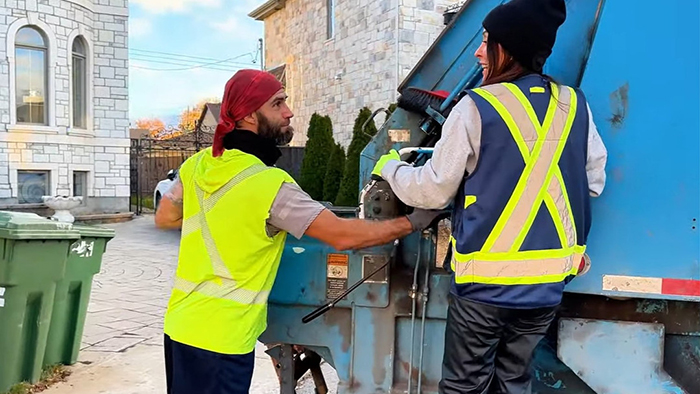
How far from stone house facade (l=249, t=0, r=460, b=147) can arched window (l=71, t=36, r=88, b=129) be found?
567 centimetres

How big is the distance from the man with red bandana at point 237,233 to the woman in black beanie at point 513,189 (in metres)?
0.29

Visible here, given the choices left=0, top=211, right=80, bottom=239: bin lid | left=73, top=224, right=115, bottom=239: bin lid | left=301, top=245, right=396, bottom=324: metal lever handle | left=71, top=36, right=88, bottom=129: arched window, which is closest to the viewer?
left=301, top=245, right=396, bottom=324: metal lever handle

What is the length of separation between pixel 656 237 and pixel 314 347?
1.28m

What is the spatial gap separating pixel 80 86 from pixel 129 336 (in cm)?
996

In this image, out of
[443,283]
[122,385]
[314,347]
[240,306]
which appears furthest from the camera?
[122,385]

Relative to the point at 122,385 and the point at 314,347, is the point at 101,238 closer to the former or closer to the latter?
the point at 122,385

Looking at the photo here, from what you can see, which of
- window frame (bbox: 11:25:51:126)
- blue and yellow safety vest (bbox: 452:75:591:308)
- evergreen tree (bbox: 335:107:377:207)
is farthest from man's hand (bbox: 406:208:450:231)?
window frame (bbox: 11:25:51:126)

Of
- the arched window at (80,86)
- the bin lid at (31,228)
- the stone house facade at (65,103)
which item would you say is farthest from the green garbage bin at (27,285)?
the arched window at (80,86)

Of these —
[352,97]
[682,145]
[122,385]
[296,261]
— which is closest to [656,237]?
[682,145]

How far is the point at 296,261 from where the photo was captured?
246 cm

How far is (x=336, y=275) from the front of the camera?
242 centimetres

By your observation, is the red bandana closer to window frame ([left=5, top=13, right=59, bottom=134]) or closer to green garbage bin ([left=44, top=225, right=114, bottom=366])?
green garbage bin ([left=44, top=225, right=114, bottom=366])

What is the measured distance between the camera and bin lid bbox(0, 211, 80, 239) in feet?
11.9

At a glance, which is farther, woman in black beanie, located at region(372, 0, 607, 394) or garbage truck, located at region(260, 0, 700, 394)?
garbage truck, located at region(260, 0, 700, 394)
